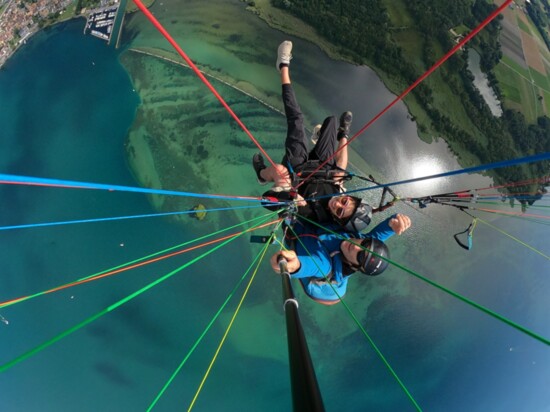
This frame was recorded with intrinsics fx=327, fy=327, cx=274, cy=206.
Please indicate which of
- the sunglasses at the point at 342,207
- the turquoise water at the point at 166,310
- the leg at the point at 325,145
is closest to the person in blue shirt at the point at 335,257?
the sunglasses at the point at 342,207

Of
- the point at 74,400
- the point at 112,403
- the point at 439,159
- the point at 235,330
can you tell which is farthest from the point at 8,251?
the point at 439,159

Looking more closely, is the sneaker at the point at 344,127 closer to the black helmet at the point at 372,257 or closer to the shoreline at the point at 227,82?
the black helmet at the point at 372,257

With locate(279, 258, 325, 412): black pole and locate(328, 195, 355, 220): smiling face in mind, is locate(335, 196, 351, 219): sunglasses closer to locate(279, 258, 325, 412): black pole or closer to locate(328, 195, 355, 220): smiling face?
locate(328, 195, 355, 220): smiling face

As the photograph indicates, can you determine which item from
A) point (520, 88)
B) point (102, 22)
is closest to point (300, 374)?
point (102, 22)

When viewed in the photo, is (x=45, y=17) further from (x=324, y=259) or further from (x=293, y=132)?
(x=324, y=259)

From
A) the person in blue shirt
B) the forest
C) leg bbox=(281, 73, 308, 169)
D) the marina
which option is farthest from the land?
the person in blue shirt
